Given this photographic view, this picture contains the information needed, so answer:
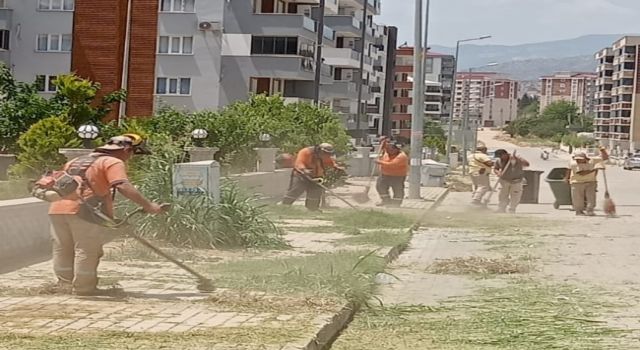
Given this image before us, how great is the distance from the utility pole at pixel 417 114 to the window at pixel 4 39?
3190 centimetres

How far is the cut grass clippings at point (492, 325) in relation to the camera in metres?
8.03

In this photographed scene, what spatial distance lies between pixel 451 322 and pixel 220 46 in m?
48.3

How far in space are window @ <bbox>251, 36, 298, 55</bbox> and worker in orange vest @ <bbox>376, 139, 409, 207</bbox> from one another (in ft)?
107

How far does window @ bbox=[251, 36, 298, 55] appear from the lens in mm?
56781

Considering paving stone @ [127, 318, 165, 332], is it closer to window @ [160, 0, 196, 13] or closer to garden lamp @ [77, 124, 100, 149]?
garden lamp @ [77, 124, 100, 149]

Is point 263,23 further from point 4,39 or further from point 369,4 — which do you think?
point 369,4

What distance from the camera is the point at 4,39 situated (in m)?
55.0

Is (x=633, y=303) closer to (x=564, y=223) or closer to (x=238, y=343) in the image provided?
(x=238, y=343)

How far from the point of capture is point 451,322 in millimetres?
9016

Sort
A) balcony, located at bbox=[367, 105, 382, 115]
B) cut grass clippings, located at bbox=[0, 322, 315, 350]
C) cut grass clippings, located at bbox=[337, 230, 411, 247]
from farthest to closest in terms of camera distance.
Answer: balcony, located at bbox=[367, 105, 382, 115]
cut grass clippings, located at bbox=[337, 230, 411, 247]
cut grass clippings, located at bbox=[0, 322, 315, 350]

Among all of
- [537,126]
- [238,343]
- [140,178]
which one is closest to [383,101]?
[537,126]

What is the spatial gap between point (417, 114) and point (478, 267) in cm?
1652

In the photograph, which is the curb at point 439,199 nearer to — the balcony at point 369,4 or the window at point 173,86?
the window at point 173,86

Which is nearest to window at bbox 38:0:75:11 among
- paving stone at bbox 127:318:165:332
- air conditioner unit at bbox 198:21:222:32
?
air conditioner unit at bbox 198:21:222:32
